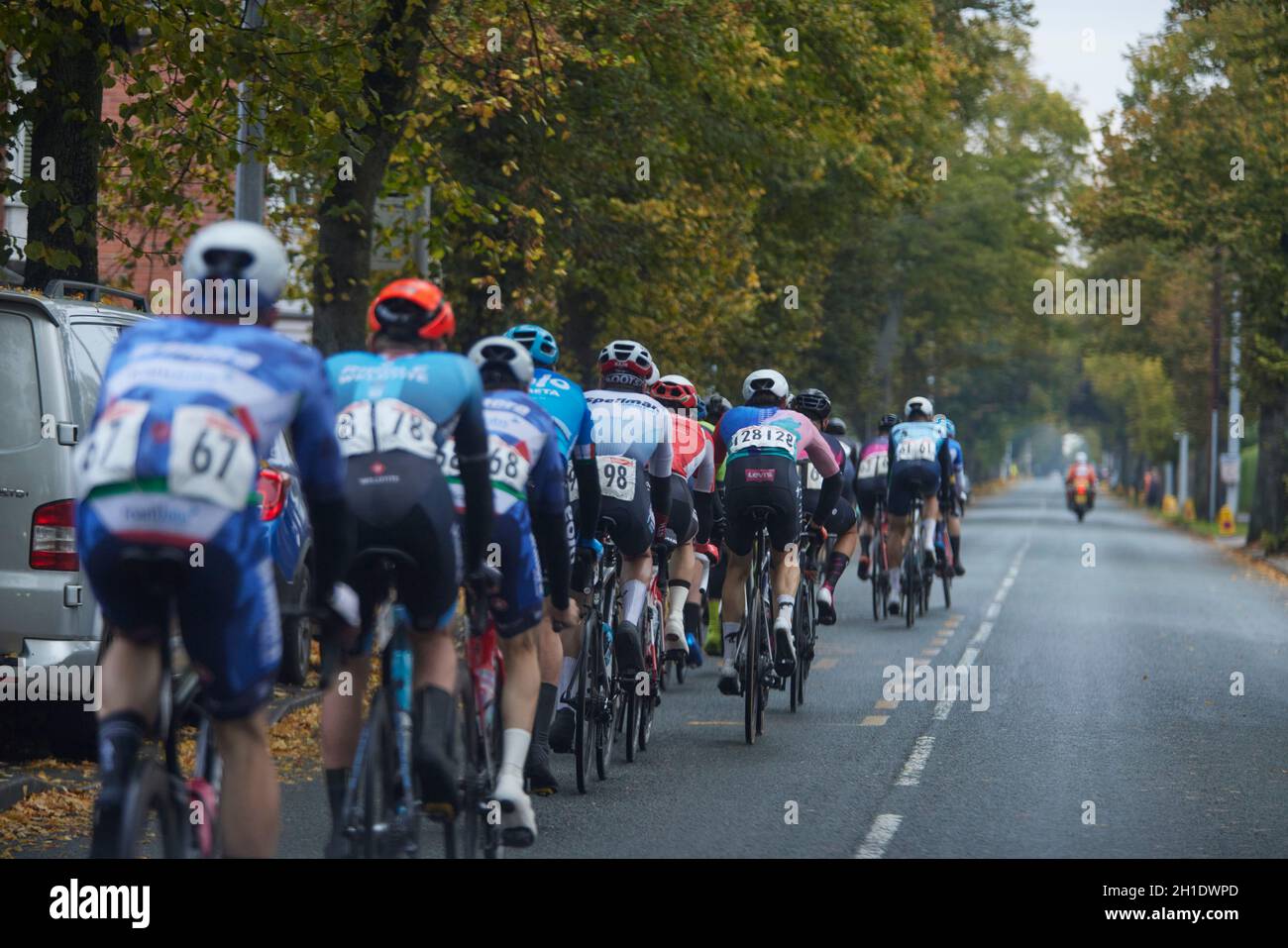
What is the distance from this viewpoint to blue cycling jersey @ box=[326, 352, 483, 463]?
5625 millimetres

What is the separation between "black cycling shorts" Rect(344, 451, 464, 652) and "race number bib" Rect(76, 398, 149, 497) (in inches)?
39.0

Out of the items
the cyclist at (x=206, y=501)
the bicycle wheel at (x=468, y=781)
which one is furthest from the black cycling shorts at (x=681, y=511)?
the cyclist at (x=206, y=501)

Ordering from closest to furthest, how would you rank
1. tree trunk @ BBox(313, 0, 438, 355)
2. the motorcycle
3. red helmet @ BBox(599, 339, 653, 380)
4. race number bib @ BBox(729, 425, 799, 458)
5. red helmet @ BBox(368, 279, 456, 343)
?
red helmet @ BBox(368, 279, 456, 343) → red helmet @ BBox(599, 339, 653, 380) → race number bib @ BBox(729, 425, 799, 458) → tree trunk @ BBox(313, 0, 438, 355) → the motorcycle

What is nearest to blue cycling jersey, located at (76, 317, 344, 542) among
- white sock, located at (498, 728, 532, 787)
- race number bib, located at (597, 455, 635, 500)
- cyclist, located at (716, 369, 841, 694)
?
white sock, located at (498, 728, 532, 787)

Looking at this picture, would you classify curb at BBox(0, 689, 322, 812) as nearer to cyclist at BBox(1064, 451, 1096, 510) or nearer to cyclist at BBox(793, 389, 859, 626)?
cyclist at BBox(793, 389, 859, 626)

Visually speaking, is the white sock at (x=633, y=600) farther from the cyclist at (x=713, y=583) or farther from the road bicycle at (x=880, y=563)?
the road bicycle at (x=880, y=563)

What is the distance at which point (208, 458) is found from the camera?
460 cm

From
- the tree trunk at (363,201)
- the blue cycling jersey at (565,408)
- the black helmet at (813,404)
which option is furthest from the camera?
the black helmet at (813,404)

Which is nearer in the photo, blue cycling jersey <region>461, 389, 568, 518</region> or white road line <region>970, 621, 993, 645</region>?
blue cycling jersey <region>461, 389, 568, 518</region>

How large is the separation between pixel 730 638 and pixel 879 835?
3184mm

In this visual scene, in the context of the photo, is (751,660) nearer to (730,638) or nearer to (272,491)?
(730,638)

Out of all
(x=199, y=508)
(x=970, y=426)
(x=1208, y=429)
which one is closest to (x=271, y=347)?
(x=199, y=508)

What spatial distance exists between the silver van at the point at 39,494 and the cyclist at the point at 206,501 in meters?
4.01

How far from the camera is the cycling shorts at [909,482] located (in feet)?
60.4
